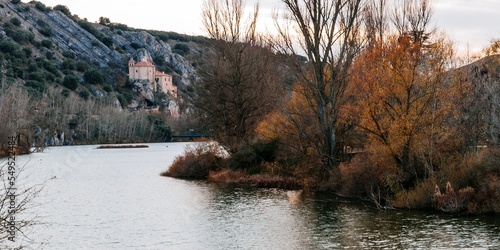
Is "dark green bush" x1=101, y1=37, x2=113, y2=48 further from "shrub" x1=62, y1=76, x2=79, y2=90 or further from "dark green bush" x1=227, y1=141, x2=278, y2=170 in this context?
"dark green bush" x1=227, y1=141, x2=278, y2=170

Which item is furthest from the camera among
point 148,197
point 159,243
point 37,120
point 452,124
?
point 37,120

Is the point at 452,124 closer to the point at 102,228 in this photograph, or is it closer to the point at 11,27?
the point at 102,228

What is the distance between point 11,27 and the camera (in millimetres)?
146125

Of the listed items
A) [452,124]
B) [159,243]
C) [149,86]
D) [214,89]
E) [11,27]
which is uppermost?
[11,27]

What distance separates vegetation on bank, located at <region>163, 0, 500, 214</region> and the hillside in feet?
94.8

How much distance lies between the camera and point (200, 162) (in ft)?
153

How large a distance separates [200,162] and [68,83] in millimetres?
95474

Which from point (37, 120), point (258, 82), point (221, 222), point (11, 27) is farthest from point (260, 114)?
point (11, 27)

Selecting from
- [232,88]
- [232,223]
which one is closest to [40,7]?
[232,88]

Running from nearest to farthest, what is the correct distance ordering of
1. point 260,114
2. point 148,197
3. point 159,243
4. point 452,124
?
1. point 159,243
2. point 452,124
3. point 148,197
4. point 260,114

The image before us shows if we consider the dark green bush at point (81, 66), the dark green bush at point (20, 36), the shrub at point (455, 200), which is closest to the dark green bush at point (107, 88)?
the dark green bush at point (81, 66)

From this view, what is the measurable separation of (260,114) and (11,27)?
117m

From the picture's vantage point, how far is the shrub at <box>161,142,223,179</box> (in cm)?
4653

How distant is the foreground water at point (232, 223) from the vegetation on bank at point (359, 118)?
1968mm
